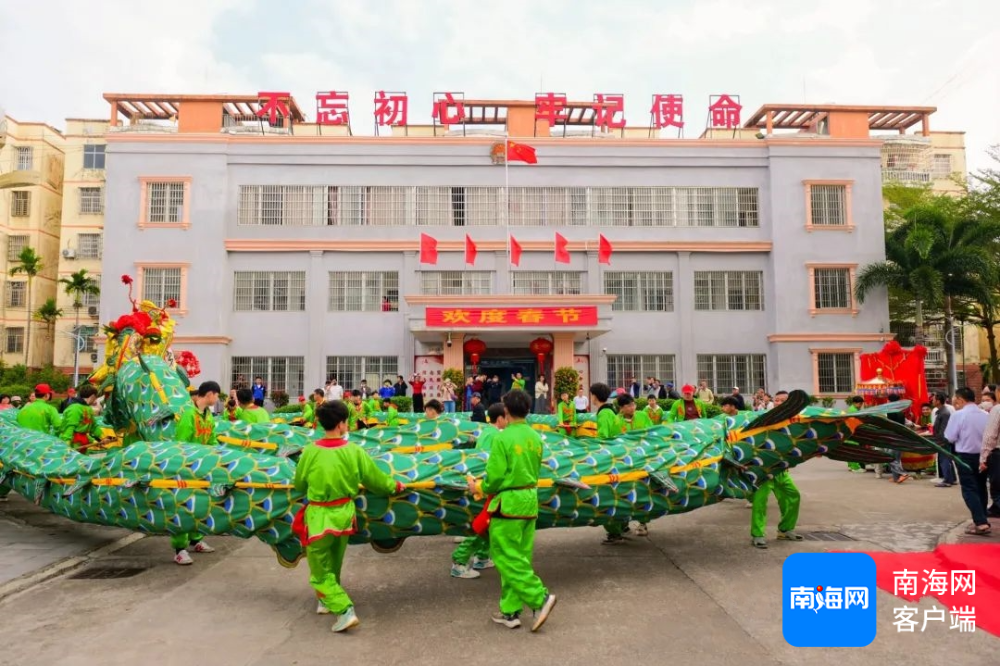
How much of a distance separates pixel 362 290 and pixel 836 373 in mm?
16926

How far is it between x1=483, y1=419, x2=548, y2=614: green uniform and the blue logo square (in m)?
1.70

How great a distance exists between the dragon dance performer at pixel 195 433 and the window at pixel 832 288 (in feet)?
72.0

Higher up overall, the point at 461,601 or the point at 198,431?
the point at 198,431

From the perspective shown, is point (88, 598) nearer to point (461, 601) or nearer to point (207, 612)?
point (207, 612)

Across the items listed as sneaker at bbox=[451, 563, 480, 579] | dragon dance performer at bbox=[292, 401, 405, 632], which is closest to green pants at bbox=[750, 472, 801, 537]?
sneaker at bbox=[451, 563, 480, 579]

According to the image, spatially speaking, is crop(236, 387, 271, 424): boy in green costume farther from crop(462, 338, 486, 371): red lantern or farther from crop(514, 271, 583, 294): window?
crop(514, 271, 583, 294): window

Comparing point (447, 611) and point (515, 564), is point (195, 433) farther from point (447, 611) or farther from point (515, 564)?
point (515, 564)

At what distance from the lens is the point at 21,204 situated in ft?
112

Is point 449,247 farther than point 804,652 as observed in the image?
Yes

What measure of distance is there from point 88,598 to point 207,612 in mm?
1209

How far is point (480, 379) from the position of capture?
65.8 feet

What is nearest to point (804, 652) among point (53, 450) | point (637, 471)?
point (637, 471)

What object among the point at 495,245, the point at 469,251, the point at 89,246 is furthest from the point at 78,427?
the point at 89,246

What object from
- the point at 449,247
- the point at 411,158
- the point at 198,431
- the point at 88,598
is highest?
the point at 411,158
